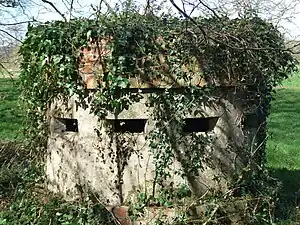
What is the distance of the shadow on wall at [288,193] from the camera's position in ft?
18.6

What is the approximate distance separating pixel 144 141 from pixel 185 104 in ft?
1.68

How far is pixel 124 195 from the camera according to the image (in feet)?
16.5

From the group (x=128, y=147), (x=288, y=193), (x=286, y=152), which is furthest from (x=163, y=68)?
(x=286, y=152)

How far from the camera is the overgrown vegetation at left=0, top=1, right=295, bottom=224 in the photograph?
4.80m

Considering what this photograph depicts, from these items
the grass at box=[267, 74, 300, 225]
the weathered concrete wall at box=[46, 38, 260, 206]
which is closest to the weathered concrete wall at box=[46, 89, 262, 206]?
the weathered concrete wall at box=[46, 38, 260, 206]

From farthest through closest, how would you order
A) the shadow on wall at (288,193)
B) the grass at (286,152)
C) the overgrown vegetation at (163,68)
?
the grass at (286,152) < the shadow on wall at (288,193) < the overgrown vegetation at (163,68)

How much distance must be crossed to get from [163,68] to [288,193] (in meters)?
2.83

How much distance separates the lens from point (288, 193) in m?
6.64

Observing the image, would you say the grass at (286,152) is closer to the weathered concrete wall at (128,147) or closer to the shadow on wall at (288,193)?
the shadow on wall at (288,193)

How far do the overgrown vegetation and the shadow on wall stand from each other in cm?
44

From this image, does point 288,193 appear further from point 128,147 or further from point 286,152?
point 286,152

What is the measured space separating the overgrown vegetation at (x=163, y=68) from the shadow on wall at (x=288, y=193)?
0.44 metres

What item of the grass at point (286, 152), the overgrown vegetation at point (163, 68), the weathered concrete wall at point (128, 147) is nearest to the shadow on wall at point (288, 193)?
the grass at point (286, 152)

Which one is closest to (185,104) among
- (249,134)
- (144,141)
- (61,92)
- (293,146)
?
(144,141)
